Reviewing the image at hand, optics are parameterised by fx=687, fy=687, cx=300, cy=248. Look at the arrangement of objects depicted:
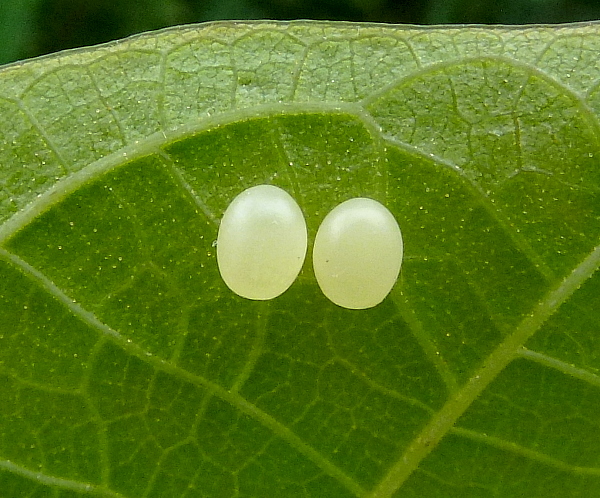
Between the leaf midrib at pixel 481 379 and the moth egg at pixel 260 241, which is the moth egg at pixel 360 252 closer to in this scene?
the moth egg at pixel 260 241

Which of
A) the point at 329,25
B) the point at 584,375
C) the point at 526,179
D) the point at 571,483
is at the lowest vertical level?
the point at 571,483

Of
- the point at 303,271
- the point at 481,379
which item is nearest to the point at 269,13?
the point at 303,271

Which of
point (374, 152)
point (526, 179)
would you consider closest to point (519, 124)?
point (526, 179)

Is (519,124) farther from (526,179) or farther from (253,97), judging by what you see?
(253,97)

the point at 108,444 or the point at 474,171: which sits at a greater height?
the point at 474,171

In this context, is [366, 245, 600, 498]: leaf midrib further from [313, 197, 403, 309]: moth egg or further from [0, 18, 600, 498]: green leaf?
[313, 197, 403, 309]: moth egg

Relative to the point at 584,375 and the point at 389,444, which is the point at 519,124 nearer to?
the point at 584,375

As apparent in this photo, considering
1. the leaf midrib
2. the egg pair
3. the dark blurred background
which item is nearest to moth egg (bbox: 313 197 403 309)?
the egg pair

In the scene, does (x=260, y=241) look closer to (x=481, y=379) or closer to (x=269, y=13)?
(x=481, y=379)
